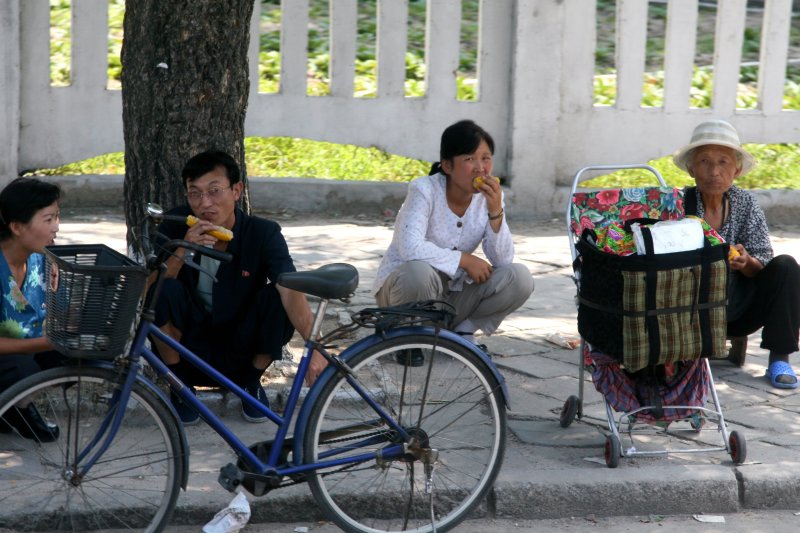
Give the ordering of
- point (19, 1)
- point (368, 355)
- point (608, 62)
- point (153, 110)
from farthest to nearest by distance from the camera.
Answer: point (608, 62) → point (19, 1) → point (153, 110) → point (368, 355)

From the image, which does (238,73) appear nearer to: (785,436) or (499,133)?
(785,436)

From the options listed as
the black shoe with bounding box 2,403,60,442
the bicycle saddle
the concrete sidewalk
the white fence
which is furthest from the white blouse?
the white fence

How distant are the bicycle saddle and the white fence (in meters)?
5.48

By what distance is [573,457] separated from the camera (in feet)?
15.4

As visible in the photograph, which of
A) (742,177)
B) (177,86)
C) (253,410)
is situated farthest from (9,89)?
(742,177)

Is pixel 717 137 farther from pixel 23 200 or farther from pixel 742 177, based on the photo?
pixel 742 177

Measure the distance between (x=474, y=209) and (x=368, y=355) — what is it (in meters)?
1.95

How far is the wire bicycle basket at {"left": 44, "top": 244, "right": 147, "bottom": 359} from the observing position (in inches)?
138

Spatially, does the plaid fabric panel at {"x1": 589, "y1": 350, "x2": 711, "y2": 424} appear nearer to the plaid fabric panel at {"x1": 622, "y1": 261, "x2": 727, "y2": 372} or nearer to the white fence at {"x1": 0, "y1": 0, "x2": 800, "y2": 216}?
the plaid fabric panel at {"x1": 622, "y1": 261, "x2": 727, "y2": 372}

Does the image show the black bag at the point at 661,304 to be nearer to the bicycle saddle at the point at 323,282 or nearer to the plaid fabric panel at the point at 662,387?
the plaid fabric panel at the point at 662,387

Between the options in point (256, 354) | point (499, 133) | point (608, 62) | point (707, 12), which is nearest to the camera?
point (256, 354)

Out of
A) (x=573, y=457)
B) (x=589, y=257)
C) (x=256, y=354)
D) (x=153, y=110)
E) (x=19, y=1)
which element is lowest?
(x=573, y=457)

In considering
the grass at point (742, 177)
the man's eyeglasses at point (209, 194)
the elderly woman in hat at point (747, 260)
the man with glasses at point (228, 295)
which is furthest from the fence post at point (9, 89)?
the elderly woman in hat at point (747, 260)

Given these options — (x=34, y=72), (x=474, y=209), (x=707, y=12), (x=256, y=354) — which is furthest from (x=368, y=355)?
(x=707, y=12)
